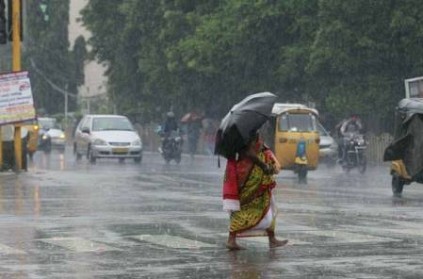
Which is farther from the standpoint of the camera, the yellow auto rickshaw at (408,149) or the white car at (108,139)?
the white car at (108,139)

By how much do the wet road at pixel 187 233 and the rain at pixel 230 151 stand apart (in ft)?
Result: 0.11

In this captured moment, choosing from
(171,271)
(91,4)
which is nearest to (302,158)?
(171,271)

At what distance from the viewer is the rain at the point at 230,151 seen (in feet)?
40.9

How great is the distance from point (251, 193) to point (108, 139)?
27331 millimetres

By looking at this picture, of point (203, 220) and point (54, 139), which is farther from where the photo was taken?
point (54, 139)

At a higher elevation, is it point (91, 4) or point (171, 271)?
point (91, 4)

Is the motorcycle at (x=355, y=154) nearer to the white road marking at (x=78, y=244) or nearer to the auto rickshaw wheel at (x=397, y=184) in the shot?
the auto rickshaw wheel at (x=397, y=184)

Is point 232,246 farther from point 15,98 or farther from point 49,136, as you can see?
point 49,136

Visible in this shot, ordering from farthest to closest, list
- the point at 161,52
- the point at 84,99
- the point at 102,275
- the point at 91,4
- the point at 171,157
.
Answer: the point at 84,99 < the point at 91,4 < the point at 161,52 < the point at 171,157 < the point at 102,275

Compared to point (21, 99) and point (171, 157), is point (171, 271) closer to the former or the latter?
point (21, 99)

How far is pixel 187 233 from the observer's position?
1463cm

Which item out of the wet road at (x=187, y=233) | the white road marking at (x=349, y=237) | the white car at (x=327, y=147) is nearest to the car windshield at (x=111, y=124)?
the white car at (x=327, y=147)

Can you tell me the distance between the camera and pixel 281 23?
43.6m

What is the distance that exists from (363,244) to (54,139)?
4990cm
